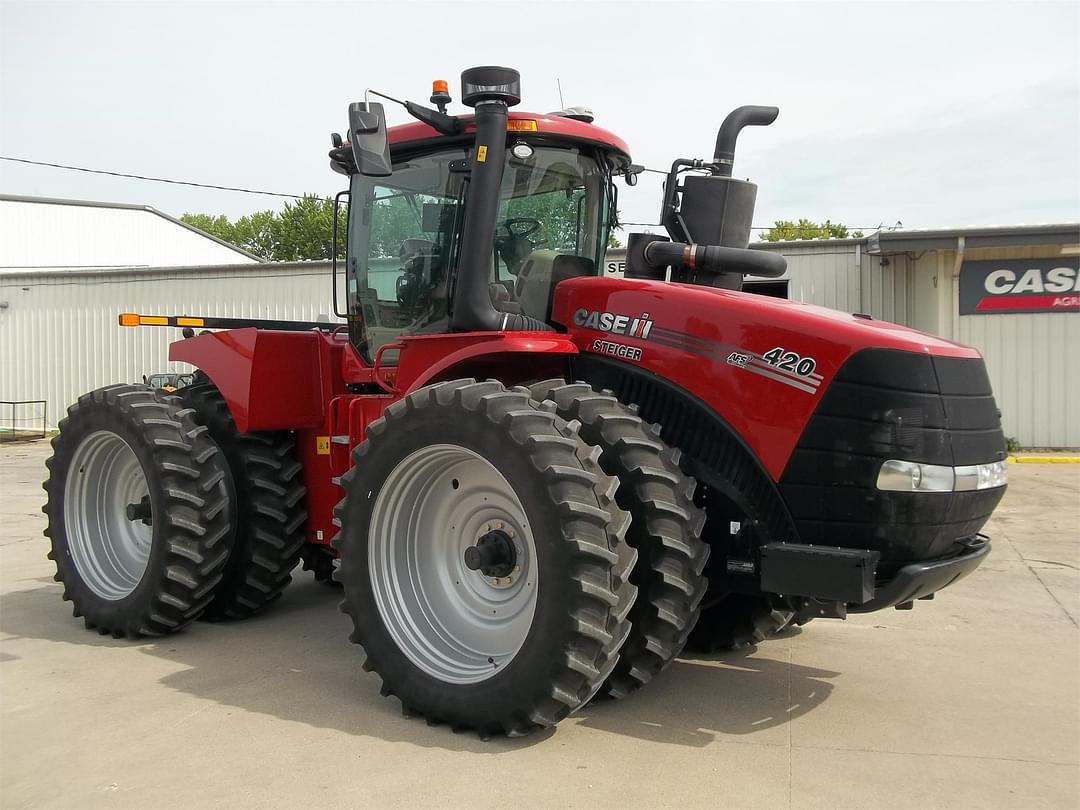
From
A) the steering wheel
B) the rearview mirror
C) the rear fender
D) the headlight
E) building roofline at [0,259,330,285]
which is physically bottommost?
the headlight

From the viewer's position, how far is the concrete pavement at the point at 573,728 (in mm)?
3619

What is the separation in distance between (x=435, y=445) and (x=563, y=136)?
183 cm

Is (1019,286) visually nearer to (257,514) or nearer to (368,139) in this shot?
(257,514)

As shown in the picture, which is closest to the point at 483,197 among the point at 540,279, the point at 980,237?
the point at 540,279

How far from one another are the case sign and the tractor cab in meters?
13.3

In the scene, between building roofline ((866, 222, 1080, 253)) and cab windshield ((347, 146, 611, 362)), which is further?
building roofline ((866, 222, 1080, 253))

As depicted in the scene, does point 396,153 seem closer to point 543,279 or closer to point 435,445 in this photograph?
point 543,279

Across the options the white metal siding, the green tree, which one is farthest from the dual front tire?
the green tree

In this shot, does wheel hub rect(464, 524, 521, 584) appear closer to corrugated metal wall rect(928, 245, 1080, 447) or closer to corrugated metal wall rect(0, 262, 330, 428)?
corrugated metal wall rect(928, 245, 1080, 447)

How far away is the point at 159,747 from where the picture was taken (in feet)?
13.3

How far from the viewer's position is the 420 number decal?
3.98 m

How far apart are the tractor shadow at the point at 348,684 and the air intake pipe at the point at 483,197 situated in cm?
187

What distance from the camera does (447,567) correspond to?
4707 mm

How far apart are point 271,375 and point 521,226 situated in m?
1.89
